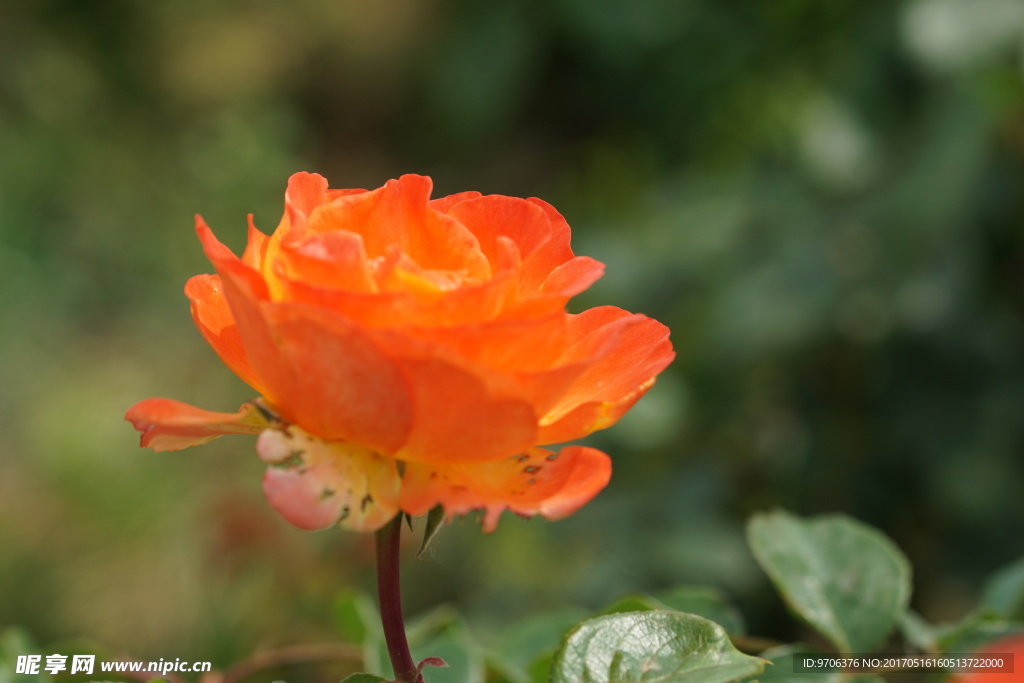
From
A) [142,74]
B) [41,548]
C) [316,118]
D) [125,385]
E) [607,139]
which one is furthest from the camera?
[316,118]

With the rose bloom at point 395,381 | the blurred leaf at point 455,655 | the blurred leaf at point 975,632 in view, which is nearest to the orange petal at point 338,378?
the rose bloom at point 395,381

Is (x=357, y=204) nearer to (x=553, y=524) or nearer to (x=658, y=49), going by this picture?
(x=553, y=524)

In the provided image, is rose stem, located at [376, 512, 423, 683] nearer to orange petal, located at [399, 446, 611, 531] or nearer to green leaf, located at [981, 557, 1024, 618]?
orange petal, located at [399, 446, 611, 531]

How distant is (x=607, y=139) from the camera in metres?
2.27

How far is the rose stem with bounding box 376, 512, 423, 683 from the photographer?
0.26 metres

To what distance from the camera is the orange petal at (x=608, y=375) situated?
0.84 ft

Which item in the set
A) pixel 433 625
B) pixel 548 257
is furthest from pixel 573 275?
pixel 433 625

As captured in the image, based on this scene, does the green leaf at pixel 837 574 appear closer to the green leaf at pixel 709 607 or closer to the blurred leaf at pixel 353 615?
the green leaf at pixel 709 607

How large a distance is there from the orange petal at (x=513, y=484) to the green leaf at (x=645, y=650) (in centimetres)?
5

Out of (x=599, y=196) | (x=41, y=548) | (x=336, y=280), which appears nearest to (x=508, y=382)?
(x=336, y=280)

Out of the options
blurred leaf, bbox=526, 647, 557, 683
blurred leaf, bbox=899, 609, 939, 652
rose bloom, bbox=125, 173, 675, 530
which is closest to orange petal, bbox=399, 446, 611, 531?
rose bloom, bbox=125, 173, 675, 530

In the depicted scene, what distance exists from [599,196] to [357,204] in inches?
41.5

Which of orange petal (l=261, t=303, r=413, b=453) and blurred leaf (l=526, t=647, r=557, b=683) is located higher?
orange petal (l=261, t=303, r=413, b=453)

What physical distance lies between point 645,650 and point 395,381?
11cm
